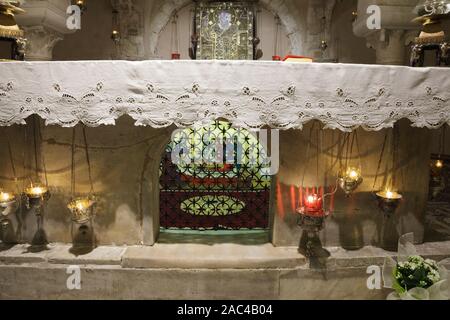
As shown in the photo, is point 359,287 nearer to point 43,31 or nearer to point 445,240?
point 445,240

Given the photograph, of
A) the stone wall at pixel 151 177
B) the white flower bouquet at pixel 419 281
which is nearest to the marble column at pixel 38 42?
the stone wall at pixel 151 177

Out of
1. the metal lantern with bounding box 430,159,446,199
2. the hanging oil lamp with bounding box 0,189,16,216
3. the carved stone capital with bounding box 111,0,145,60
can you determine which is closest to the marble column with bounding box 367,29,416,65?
the metal lantern with bounding box 430,159,446,199

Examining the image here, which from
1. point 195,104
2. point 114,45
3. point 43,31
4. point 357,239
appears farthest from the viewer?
point 114,45

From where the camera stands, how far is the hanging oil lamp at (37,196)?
3.27 metres

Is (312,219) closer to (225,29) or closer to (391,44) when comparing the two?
(391,44)

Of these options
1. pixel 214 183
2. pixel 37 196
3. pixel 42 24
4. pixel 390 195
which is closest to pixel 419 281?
pixel 390 195

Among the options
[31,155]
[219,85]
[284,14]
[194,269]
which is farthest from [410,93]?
[284,14]

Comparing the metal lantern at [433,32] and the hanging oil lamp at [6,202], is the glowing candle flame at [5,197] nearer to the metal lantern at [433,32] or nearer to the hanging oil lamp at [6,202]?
the hanging oil lamp at [6,202]

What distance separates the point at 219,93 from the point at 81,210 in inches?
73.6

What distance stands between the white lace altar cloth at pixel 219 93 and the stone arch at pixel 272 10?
796 centimetres

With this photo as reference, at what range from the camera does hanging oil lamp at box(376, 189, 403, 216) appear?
3.26 meters

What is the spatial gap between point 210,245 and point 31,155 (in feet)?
7.39

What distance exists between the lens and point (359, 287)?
3.42m

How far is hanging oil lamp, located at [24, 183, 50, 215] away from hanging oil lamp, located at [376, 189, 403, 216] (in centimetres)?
355
